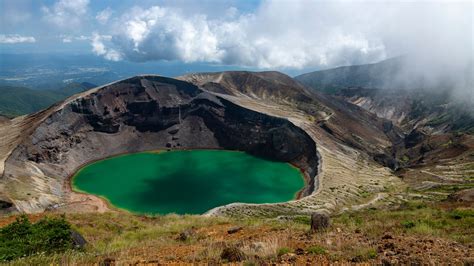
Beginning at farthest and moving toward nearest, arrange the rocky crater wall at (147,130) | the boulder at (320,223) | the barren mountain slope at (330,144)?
the rocky crater wall at (147,130) → the barren mountain slope at (330,144) → the boulder at (320,223)

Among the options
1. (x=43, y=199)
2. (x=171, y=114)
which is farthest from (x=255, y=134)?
(x=43, y=199)

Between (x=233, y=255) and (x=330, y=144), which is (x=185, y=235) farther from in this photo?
(x=330, y=144)

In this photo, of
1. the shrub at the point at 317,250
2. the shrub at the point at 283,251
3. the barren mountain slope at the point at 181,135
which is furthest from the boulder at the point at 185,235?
the barren mountain slope at the point at 181,135

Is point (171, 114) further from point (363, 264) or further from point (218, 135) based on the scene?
point (363, 264)

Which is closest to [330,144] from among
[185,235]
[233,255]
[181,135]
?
[181,135]

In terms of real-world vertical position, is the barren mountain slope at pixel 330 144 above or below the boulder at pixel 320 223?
below

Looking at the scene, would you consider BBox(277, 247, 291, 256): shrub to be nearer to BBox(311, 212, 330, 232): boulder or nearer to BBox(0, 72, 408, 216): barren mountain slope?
BBox(311, 212, 330, 232): boulder

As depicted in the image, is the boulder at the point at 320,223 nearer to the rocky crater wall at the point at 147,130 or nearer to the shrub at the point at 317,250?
the shrub at the point at 317,250

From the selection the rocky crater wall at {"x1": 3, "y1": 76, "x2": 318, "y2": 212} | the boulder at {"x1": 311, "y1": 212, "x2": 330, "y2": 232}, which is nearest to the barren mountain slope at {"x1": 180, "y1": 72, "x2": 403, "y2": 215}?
the rocky crater wall at {"x1": 3, "y1": 76, "x2": 318, "y2": 212}
